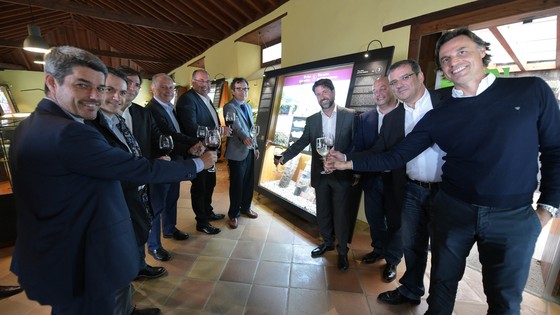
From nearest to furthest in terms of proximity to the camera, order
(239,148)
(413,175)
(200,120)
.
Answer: (413,175) → (200,120) → (239,148)

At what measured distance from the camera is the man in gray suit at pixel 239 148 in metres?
3.13

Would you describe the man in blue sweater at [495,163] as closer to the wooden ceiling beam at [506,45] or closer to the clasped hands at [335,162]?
the clasped hands at [335,162]

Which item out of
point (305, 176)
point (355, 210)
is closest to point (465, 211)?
point (355, 210)

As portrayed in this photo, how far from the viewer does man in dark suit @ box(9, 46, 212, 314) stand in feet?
3.05

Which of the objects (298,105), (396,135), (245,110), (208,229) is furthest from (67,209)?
(298,105)

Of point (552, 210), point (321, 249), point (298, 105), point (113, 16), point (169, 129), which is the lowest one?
point (321, 249)

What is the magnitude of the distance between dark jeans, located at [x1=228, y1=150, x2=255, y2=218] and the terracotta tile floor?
15.4 inches

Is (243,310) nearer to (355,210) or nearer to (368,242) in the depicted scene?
A: (355,210)

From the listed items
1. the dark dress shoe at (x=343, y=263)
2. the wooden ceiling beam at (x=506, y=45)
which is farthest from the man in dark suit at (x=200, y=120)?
the wooden ceiling beam at (x=506, y=45)

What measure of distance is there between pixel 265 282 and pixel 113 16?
26.9ft

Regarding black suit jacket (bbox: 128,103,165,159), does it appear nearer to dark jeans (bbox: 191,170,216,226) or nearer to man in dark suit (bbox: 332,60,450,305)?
dark jeans (bbox: 191,170,216,226)

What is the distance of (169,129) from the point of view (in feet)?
8.57

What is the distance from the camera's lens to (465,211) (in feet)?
4.24

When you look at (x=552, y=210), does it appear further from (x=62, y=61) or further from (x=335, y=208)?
(x=62, y=61)
